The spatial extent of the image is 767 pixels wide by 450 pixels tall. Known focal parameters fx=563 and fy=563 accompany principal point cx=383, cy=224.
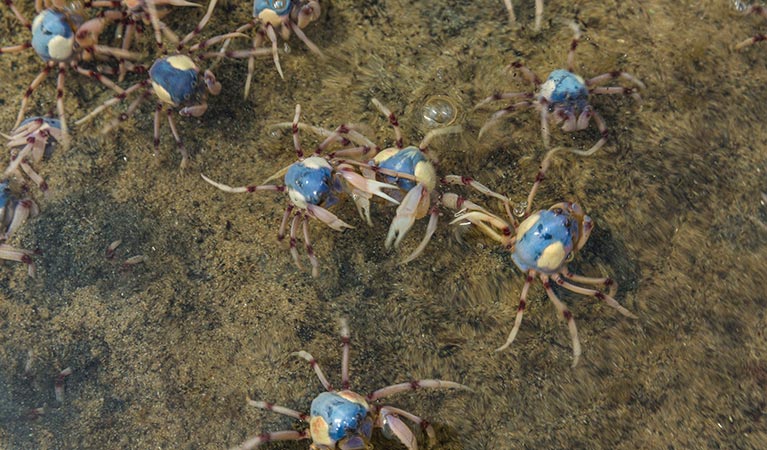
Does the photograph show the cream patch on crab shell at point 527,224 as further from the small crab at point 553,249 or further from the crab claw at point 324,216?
the crab claw at point 324,216

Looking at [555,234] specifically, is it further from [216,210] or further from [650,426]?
[216,210]

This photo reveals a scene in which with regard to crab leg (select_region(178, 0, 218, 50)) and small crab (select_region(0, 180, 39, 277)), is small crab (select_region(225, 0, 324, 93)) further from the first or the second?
small crab (select_region(0, 180, 39, 277))

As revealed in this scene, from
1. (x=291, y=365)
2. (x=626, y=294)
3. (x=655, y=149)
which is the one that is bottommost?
(x=291, y=365)

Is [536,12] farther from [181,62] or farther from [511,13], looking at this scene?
[181,62]

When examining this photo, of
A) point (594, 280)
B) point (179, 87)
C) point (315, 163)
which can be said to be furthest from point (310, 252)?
point (594, 280)

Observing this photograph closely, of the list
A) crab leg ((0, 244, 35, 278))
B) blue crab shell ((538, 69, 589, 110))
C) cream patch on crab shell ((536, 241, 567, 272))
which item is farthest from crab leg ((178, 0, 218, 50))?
cream patch on crab shell ((536, 241, 567, 272))

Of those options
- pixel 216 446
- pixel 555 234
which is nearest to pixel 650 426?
pixel 555 234
